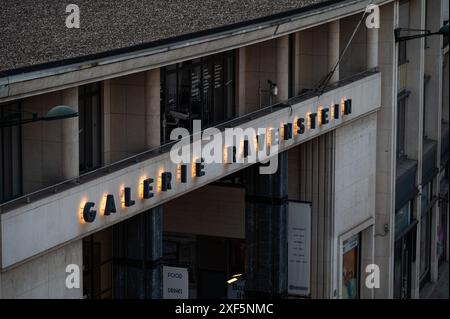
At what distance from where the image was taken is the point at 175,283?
3775cm

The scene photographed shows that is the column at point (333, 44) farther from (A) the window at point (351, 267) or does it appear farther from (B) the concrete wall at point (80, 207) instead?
(A) the window at point (351, 267)

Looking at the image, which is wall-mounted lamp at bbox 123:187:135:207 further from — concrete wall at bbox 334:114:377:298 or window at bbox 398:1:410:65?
window at bbox 398:1:410:65

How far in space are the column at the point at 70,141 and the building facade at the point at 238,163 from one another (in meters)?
0.04

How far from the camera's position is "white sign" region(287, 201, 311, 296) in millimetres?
46219

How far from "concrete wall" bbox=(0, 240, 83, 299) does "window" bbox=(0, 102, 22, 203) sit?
168 cm

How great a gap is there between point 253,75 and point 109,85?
8.14 m

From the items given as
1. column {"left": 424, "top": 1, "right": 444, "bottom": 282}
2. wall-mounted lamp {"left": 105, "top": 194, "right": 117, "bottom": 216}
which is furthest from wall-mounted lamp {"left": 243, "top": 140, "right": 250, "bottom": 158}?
column {"left": 424, "top": 1, "right": 444, "bottom": 282}

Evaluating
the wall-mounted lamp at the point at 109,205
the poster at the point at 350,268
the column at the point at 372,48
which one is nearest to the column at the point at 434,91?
the column at the point at 372,48

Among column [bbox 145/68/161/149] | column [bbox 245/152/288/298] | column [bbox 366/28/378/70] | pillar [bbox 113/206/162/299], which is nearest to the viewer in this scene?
column [bbox 145/68/161/149]

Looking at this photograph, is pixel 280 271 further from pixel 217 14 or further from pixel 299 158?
pixel 217 14

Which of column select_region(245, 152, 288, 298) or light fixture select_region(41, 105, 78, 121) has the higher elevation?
light fixture select_region(41, 105, 78, 121)

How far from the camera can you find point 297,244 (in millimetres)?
46375

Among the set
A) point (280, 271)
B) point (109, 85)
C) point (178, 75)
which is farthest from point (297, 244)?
point (109, 85)

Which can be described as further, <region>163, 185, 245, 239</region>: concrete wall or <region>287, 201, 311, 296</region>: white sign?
<region>163, 185, 245, 239</region>: concrete wall
